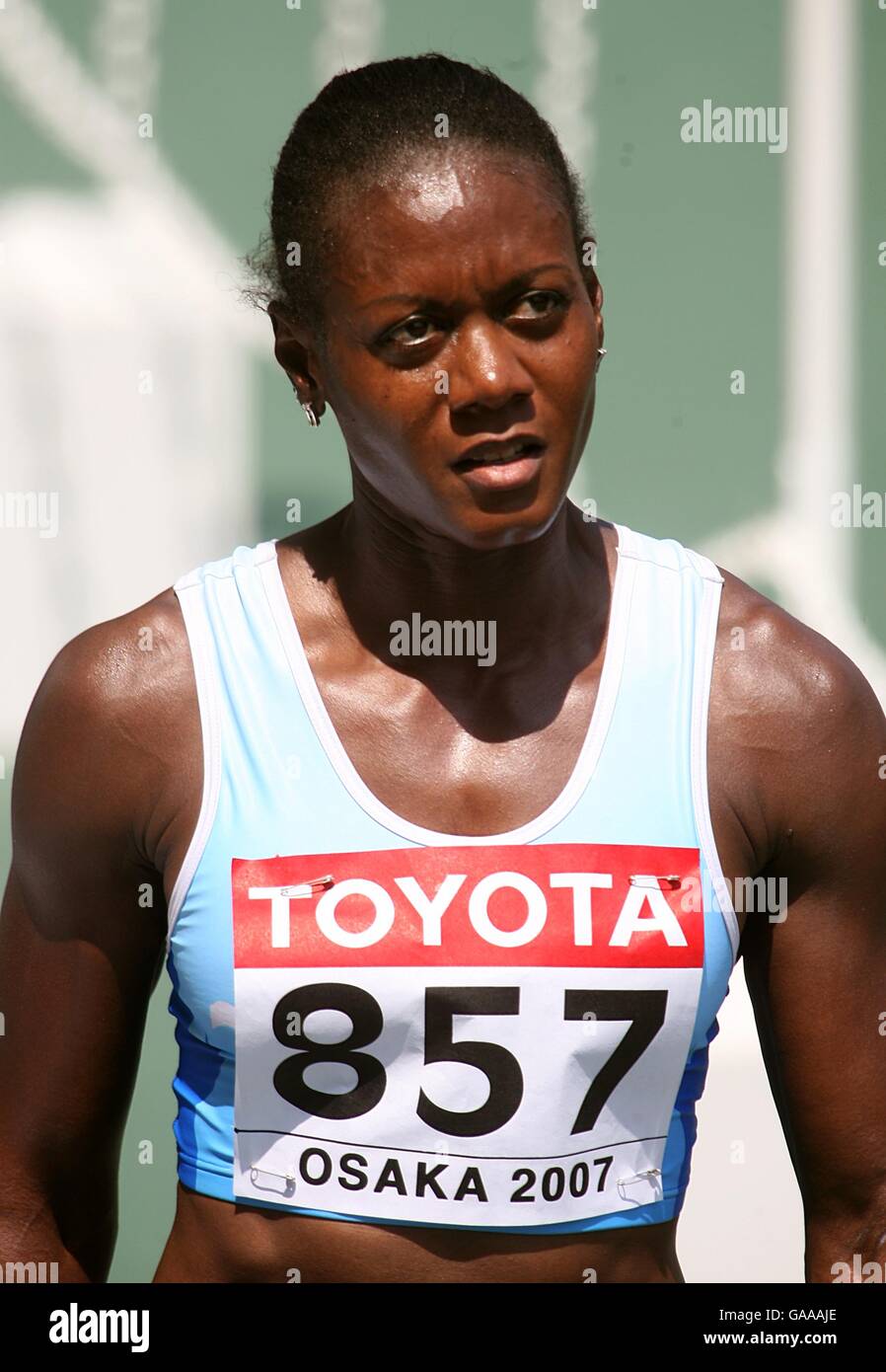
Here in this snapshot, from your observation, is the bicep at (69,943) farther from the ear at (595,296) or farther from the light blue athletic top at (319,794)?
the ear at (595,296)

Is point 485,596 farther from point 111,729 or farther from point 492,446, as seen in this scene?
point 111,729

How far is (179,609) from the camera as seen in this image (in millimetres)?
1811

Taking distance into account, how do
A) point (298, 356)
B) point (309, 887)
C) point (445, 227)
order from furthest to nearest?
1. point (298, 356)
2. point (309, 887)
3. point (445, 227)

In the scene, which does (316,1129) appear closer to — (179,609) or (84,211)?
(179,609)

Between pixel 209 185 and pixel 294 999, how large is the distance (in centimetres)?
173

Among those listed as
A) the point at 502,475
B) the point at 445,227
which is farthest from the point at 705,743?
the point at 445,227

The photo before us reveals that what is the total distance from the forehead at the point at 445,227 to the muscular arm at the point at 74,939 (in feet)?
1.46

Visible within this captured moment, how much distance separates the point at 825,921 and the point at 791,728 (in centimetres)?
20

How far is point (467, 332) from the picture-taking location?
1626 mm

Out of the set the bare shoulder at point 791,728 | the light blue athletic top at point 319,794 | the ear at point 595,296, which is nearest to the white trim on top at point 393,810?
the light blue athletic top at point 319,794

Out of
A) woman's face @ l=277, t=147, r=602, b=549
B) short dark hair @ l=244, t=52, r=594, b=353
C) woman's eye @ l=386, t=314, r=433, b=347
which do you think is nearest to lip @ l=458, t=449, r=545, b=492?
woman's face @ l=277, t=147, r=602, b=549

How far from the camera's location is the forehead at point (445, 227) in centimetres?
160

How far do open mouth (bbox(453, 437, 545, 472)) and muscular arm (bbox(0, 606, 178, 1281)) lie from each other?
395 millimetres
